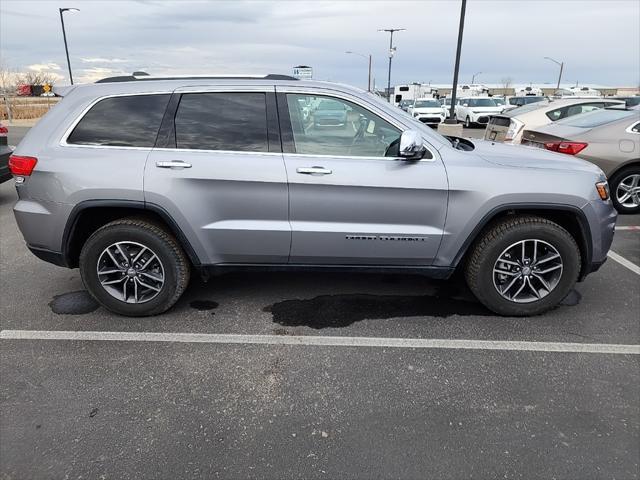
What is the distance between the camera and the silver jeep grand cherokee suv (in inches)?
134

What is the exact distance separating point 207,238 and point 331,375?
4.49 feet

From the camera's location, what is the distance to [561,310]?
3932mm

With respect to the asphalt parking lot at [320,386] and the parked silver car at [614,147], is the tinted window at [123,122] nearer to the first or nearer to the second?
the asphalt parking lot at [320,386]

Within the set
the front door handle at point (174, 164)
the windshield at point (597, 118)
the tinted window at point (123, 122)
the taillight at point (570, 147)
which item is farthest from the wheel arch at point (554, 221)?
the windshield at point (597, 118)

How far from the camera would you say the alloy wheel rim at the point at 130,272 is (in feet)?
11.9

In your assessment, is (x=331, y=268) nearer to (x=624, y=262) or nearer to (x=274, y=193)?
(x=274, y=193)

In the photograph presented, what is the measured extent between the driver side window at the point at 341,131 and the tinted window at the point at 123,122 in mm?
1012

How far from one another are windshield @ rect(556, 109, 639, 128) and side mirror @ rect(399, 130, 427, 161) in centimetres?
529

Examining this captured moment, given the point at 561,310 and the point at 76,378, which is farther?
the point at 561,310

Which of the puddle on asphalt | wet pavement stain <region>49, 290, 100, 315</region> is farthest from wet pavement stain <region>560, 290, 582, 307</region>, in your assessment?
wet pavement stain <region>49, 290, 100, 315</region>

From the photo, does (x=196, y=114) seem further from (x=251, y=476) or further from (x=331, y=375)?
(x=251, y=476)

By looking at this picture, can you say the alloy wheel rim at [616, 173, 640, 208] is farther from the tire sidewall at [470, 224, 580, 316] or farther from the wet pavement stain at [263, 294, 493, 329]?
the wet pavement stain at [263, 294, 493, 329]

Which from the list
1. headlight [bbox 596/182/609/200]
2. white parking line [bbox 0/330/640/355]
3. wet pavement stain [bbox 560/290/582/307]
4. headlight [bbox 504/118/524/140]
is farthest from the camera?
headlight [bbox 504/118/524/140]

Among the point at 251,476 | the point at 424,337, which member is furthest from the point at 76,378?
the point at 424,337
